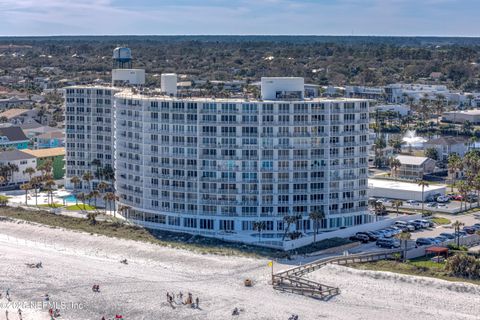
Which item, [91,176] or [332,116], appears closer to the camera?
[332,116]

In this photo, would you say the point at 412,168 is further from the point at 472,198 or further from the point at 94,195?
the point at 94,195

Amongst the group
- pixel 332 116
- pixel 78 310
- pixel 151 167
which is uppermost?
pixel 332 116

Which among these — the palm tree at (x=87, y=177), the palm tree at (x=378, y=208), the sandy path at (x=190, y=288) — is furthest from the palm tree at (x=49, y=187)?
the palm tree at (x=378, y=208)

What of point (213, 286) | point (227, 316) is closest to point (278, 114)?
point (213, 286)

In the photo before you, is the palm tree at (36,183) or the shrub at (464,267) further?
the palm tree at (36,183)

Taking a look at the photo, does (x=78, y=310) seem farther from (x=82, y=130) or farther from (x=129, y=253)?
(x=82, y=130)

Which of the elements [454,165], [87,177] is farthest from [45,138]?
[454,165]

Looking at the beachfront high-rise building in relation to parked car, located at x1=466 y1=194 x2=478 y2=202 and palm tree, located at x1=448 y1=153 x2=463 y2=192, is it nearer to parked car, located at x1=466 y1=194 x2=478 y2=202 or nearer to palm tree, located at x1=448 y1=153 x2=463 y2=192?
palm tree, located at x1=448 y1=153 x2=463 y2=192

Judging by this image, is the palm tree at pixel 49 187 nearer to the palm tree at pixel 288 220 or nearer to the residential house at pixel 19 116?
the palm tree at pixel 288 220
